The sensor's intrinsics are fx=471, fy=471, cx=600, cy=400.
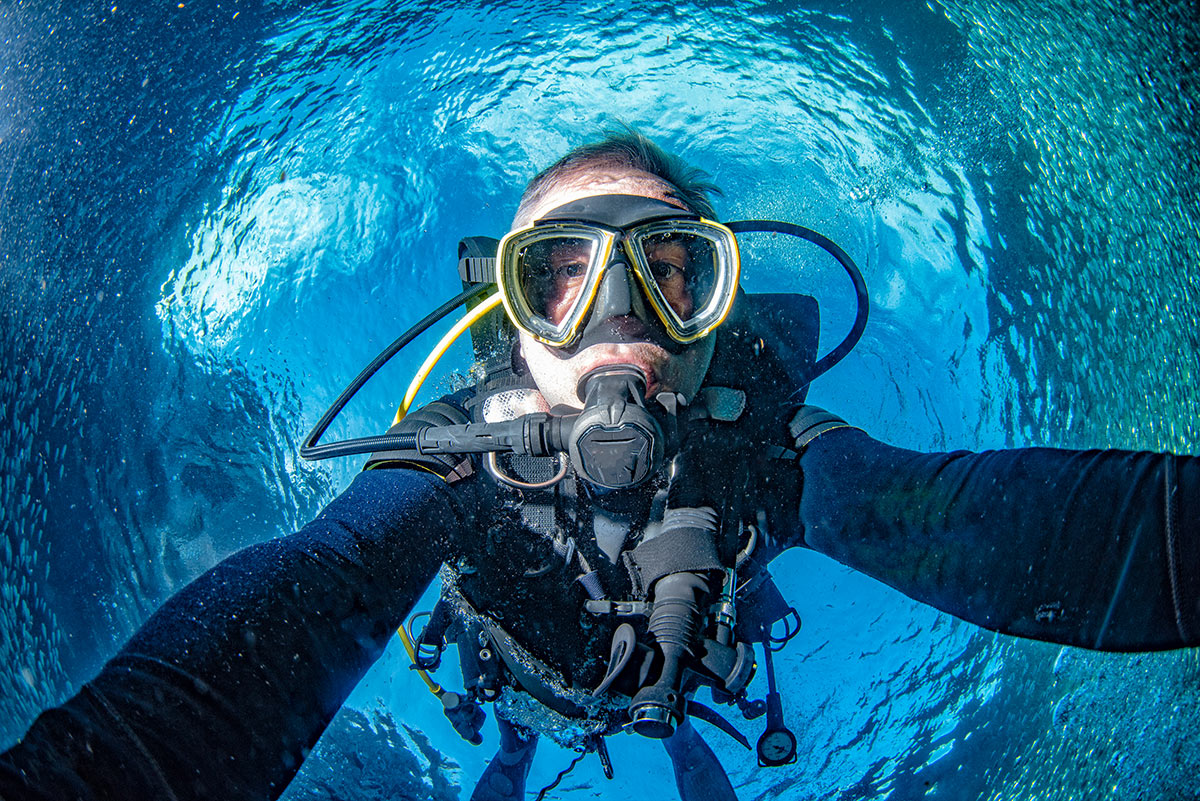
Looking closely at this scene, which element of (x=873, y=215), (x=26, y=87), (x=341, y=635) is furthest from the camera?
(x=873, y=215)

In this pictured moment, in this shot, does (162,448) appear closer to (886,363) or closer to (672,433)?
(672,433)

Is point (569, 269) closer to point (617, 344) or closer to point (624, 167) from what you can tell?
point (617, 344)

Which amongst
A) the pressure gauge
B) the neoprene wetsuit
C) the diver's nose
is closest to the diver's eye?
the diver's nose

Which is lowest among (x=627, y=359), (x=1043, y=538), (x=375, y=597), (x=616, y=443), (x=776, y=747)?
(x=776, y=747)

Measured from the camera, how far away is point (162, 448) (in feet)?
28.9

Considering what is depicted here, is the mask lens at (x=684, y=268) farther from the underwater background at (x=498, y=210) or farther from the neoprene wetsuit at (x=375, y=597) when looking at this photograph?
the underwater background at (x=498, y=210)

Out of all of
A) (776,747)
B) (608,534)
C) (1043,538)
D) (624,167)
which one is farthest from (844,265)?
(776,747)

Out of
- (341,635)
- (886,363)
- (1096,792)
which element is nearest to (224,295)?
(341,635)

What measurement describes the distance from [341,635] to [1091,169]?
31.1 feet

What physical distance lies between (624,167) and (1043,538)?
3067 millimetres

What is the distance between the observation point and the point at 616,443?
7.14 feet

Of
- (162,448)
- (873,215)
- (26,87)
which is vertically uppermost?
(26,87)

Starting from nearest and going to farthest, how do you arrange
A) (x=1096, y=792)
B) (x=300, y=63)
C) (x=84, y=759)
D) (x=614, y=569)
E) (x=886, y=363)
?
(x=84, y=759), (x=614, y=569), (x=300, y=63), (x=886, y=363), (x=1096, y=792)

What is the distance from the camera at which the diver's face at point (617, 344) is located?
8.53ft
